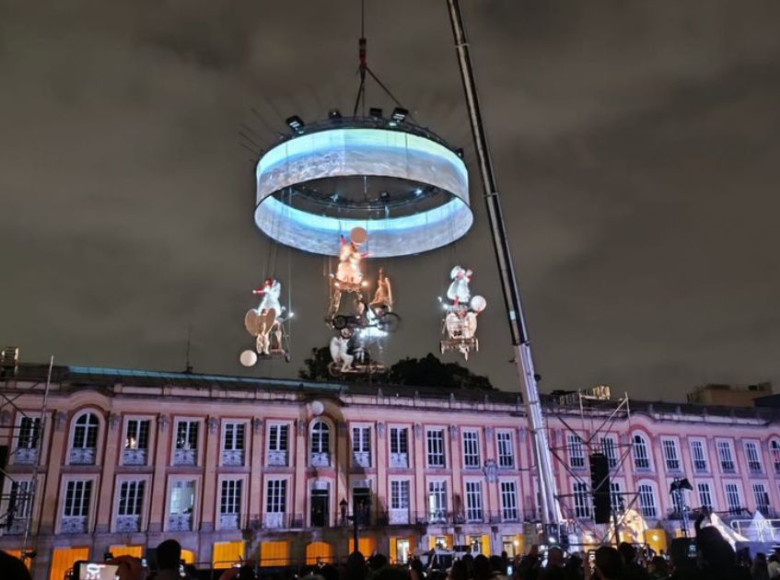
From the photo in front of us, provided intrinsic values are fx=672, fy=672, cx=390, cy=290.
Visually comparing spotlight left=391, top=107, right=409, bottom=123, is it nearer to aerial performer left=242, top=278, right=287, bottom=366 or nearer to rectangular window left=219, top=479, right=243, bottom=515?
aerial performer left=242, top=278, right=287, bottom=366

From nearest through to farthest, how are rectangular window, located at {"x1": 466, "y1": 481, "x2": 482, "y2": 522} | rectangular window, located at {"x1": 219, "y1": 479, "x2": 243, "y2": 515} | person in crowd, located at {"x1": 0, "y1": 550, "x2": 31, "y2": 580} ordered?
person in crowd, located at {"x1": 0, "y1": 550, "x2": 31, "y2": 580} < rectangular window, located at {"x1": 219, "y1": 479, "x2": 243, "y2": 515} < rectangular window, located at {"x1": 466, "y1": 481, "x2": 482, "y2": 522}

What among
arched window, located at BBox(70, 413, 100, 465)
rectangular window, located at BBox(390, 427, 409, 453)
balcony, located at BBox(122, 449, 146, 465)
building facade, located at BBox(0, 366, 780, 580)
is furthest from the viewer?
rectangular window, located at BBox(390, 427, 409, 453)

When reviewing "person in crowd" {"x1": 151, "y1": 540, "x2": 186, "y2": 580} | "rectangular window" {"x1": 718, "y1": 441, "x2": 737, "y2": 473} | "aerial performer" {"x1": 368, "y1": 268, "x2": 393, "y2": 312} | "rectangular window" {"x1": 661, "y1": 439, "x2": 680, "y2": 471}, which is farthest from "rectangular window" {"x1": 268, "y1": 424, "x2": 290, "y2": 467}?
"person in crowd" {"x1": 151, "y1": 540, "x2": 186, "y2": 580}

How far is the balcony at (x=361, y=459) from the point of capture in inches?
1593

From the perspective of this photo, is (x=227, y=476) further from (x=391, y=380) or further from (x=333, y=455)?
(x=391, y=380)

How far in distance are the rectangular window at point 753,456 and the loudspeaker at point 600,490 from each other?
1588 inches

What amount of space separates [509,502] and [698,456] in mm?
16366

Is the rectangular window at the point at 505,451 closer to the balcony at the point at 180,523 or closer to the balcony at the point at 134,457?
the balcony at the point at 180,523

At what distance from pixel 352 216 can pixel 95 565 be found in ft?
77.1

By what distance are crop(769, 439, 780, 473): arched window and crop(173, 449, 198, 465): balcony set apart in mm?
43672

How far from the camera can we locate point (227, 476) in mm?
37750

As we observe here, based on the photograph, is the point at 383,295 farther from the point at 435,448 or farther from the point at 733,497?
the point at 733,497

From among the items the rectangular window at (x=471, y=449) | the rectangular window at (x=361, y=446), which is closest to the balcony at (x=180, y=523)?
the rectangular window at (x=361, y=446)

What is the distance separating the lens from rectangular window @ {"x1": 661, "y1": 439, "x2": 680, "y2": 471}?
48719 mm
